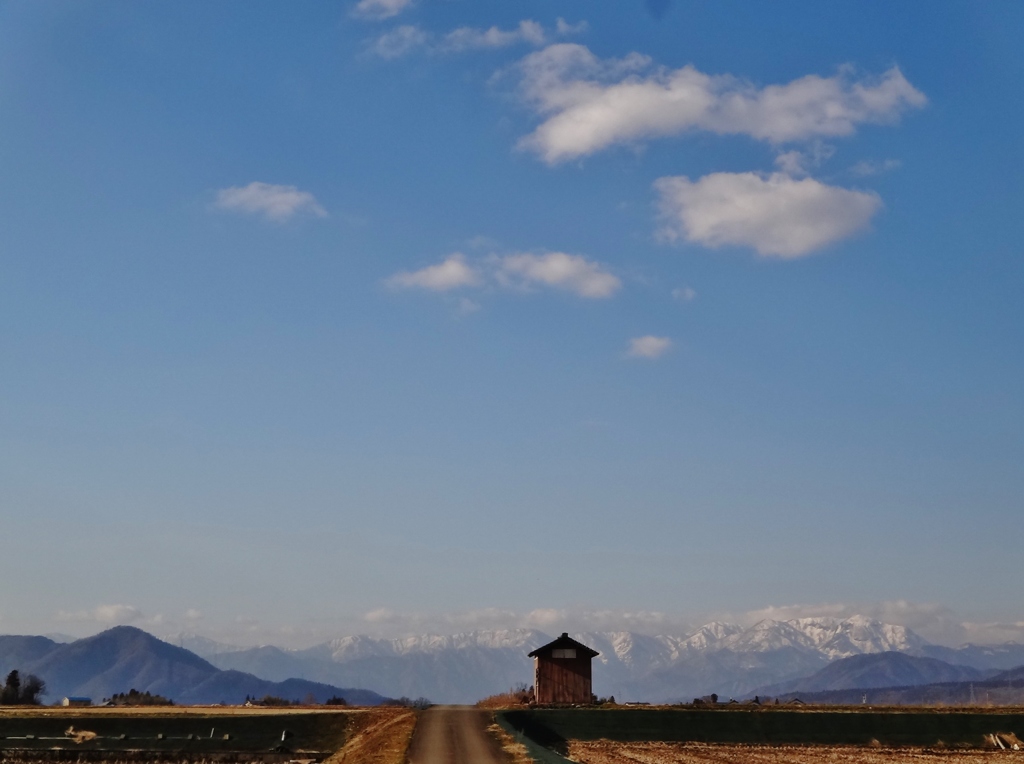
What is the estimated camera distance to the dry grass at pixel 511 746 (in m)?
49.5

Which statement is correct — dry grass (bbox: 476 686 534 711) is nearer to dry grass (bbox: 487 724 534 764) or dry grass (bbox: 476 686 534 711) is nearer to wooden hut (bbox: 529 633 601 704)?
wooden hut (bbox: 529 633 601 704)

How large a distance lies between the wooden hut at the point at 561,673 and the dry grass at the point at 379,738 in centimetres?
1642

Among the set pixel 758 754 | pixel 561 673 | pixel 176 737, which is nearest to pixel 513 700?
pixel 561 673

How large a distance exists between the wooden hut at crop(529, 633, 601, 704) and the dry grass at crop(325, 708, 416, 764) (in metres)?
16.4

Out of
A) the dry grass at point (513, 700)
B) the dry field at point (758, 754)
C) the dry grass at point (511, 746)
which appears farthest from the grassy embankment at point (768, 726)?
the dry grass at point (513, 700)

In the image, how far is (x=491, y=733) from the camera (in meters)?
64.4

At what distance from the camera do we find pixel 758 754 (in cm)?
6412

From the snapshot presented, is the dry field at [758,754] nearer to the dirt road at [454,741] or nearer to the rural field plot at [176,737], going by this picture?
the dirt road at [454,741]

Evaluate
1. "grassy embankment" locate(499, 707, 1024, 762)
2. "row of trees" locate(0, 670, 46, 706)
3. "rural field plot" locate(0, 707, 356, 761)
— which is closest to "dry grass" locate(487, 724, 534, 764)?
"grassy embankment" locate(499, 707, 1024, 762)

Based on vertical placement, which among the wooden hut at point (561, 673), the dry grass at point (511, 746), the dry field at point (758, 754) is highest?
the wooden hut at point (561, 673)

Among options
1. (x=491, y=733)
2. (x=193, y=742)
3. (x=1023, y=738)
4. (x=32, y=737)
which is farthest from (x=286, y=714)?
(x=1023, y=738)

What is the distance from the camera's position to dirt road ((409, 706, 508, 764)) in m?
50.7

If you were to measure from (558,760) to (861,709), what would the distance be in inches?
1996

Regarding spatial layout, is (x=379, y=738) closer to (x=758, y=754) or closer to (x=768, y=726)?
(x=758, y=754)
